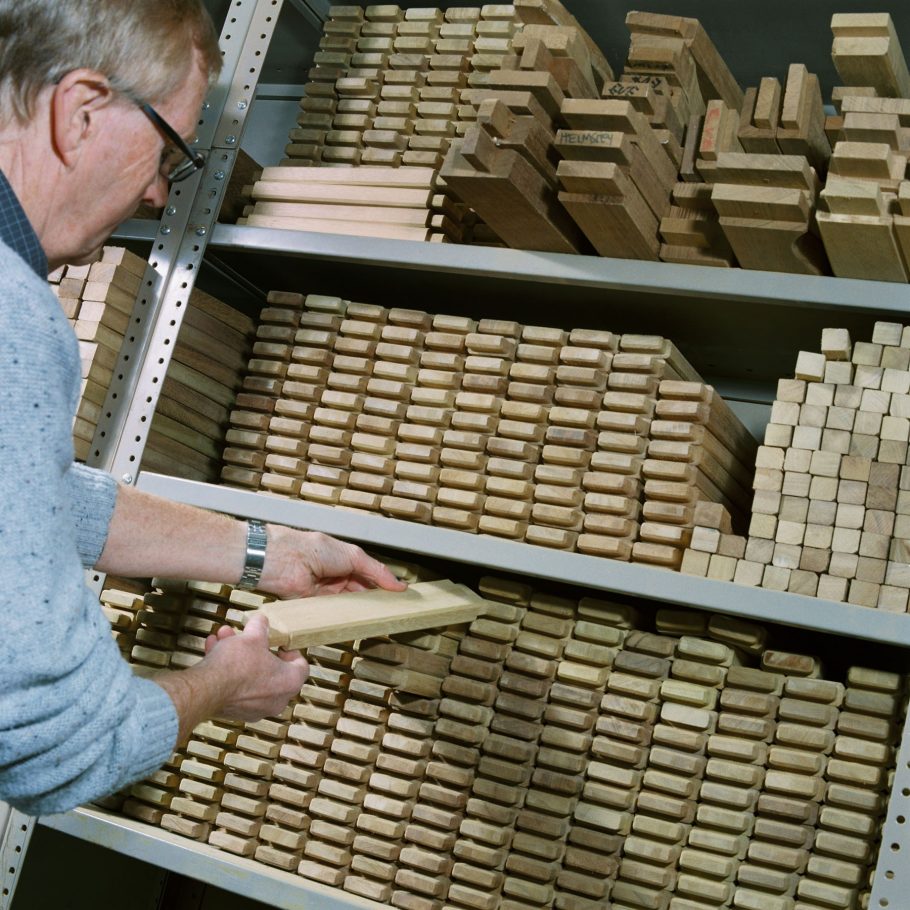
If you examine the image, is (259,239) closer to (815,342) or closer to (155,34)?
(155,34)

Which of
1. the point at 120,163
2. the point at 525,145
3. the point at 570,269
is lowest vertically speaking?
the point at 120,163

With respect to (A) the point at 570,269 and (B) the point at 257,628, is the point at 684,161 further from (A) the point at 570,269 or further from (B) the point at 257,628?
(B) the point at 257,628

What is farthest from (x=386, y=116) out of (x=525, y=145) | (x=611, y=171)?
(x=611, y=171)

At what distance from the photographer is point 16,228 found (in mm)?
1151

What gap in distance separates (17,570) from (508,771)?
820 millimetres

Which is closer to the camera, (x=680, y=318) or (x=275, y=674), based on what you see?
(x=275, y=674)

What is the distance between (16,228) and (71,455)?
0.25 meters

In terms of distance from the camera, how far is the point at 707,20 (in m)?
2.07

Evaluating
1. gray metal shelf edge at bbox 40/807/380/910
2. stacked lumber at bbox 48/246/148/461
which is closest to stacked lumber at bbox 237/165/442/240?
stacked lumber at bbox 48/246/148/461

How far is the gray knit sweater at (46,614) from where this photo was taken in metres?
1.00

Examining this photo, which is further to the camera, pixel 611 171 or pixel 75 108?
pixel 611 171

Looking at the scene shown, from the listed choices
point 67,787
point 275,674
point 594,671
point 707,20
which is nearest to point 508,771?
point 594,671

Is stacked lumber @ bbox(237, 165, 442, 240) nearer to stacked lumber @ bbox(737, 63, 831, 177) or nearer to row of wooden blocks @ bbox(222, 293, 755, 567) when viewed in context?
row of wooden blocks @ bbox(222, 293, 755, 567)

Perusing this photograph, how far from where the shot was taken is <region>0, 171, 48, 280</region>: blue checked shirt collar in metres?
1.14
